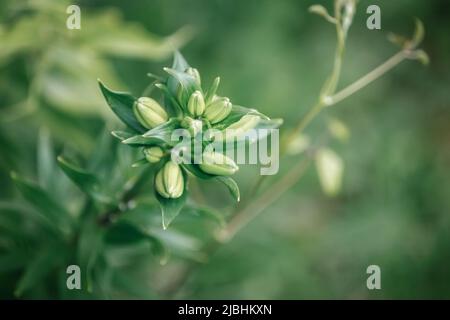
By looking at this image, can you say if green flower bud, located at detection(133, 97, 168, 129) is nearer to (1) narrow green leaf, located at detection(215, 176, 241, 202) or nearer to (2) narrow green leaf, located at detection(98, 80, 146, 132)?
(2) narrow green leaf, located at detection(98, 80, 146, 132)

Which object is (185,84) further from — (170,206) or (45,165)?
(45,165)

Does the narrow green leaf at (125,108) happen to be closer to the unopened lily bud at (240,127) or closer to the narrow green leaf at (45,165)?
the unopened lily bud at (240,127)

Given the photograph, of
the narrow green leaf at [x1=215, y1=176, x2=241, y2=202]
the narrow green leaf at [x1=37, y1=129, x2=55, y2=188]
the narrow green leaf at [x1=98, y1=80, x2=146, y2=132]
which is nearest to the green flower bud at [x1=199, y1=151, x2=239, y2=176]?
the narrow green leaf at [x1=215, y1=176, x2=241, y2=202]

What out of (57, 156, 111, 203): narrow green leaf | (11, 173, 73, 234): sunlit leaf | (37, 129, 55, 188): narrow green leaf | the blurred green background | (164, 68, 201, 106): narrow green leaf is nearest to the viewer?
(164, 68, 201, 106): narrow green leaf

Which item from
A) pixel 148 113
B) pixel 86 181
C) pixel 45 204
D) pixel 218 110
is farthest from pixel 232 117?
pixel 45 204
